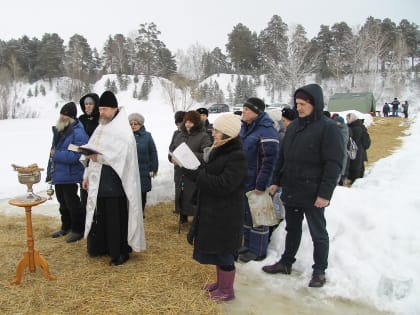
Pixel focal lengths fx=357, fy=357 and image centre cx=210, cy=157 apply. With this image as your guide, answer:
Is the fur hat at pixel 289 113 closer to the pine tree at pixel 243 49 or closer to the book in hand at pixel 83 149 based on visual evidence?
the book in hand at pixel 83 149

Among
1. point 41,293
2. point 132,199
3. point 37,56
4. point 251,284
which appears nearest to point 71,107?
point 132,199

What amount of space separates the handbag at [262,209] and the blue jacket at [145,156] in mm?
1976

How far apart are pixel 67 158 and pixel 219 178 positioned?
98.5 inches

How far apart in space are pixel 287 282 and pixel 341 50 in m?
57.2

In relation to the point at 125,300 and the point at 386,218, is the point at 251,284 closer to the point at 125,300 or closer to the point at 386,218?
the point at 125,300

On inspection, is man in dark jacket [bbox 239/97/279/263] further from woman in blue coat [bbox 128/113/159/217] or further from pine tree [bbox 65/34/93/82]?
pine tree [bbox 65/34/93/82]

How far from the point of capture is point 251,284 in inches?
142

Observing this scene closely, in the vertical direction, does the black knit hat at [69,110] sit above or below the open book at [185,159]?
above

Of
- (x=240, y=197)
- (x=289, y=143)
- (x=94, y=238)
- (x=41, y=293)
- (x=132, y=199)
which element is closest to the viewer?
(x=240, y=197)

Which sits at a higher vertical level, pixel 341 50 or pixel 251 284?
pixel 341 50

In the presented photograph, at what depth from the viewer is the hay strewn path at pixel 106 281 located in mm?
3096

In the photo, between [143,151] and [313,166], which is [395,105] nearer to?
[143,151]

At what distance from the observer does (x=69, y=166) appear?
179 inches

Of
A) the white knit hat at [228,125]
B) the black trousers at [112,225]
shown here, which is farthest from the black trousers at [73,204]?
the white knit hat at [228,125]
